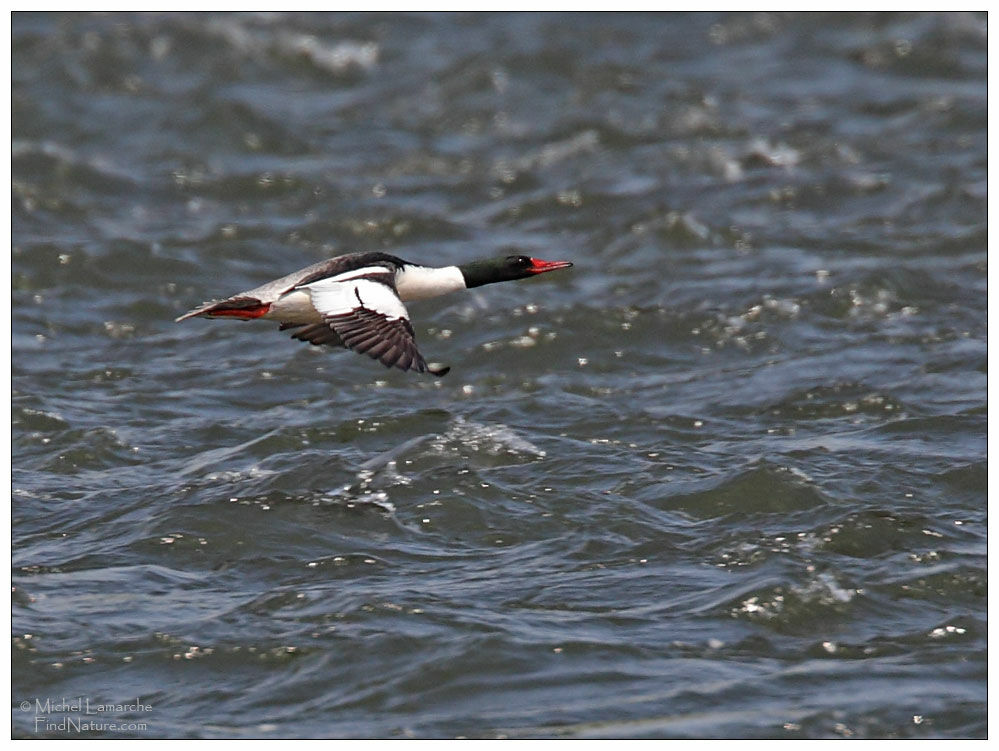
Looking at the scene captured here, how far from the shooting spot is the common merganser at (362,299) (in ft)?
26.6

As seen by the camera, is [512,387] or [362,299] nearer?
[362,299]

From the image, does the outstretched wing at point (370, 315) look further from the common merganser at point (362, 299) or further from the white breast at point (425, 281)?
the white breast at point (425, 281)

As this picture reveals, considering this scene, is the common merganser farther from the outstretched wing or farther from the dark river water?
the dark river water

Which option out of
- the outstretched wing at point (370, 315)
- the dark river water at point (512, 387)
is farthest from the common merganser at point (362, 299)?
the dark river water at point (512, 387)

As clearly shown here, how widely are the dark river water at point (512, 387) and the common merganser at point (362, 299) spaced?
826mm

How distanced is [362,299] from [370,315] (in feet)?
0.76

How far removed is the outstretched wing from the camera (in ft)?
26.1

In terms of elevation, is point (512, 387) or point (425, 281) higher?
point (425, 281)

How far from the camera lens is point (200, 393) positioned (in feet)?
34.7

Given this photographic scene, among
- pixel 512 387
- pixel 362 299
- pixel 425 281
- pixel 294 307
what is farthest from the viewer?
pixel 512 387

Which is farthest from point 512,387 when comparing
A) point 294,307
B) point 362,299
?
point 362,299

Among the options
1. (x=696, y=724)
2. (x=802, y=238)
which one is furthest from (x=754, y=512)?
(x=802, y=238)

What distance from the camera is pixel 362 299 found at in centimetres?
861

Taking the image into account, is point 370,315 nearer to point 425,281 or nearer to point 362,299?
point 362,299
